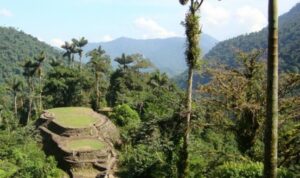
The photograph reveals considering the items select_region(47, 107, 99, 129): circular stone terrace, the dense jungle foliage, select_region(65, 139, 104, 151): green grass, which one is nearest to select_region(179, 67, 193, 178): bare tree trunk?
the dense jungle foliage

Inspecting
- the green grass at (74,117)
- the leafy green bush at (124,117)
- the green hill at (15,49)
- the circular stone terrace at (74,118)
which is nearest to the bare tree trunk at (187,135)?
the circular stone terrace at (74,118)

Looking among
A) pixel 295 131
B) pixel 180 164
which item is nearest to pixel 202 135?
pixel 180 164

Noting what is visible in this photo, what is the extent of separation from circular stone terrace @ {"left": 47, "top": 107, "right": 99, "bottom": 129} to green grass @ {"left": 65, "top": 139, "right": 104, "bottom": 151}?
1715mm

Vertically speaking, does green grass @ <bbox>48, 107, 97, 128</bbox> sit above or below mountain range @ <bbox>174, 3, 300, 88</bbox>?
below

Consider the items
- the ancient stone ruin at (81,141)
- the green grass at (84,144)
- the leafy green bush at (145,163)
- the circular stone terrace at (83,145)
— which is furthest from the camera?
the green grass at (84,144)

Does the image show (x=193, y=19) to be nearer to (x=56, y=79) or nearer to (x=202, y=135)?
(x=202, y=135)

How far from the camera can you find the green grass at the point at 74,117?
43.2 metres

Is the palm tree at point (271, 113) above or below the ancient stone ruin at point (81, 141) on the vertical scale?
above

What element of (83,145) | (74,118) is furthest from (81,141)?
(74,118)

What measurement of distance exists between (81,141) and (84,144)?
0.79 m

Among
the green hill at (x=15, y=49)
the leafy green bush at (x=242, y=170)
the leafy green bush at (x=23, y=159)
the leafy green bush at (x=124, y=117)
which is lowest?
the leafy green bush at (x=23, y=159)

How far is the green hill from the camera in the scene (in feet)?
362

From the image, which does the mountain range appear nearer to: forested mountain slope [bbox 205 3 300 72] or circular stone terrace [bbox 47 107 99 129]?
forested mountain slope [bbox 205 3 300 72]

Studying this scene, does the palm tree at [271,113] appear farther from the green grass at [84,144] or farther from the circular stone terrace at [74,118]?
the circular stone terrace at [74,118]
